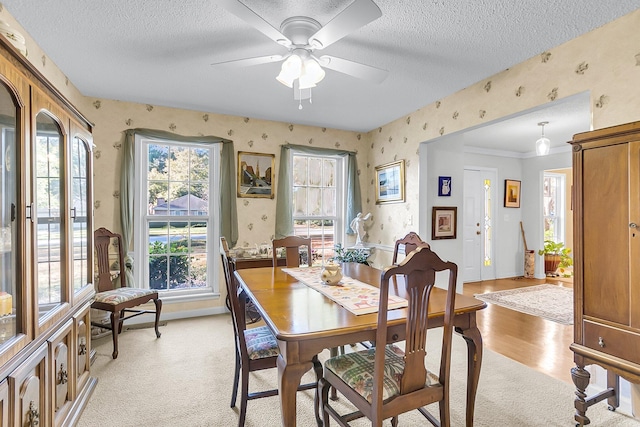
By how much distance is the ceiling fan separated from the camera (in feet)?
5.16

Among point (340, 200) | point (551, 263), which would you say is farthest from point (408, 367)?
point (551, 263)

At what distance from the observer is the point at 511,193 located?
6242mm

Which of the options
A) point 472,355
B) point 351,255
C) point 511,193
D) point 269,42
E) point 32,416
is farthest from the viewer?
point 511,193

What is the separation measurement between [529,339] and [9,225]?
4009 mm

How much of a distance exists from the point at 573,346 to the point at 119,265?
3.93m

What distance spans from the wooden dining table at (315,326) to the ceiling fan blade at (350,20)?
1429 millimetres

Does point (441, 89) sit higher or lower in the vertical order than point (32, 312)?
higher

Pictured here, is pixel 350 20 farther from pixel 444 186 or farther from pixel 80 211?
pixel 444 186

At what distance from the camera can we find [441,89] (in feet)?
10.5

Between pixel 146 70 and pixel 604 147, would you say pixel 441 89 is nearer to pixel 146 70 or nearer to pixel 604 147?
pixel 604 147

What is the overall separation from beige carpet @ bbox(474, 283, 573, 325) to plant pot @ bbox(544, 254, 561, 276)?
0.97 m

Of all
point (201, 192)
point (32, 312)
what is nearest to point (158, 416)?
point (32, 312)

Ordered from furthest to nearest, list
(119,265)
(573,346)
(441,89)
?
(119,265) → (441,89) → (573,346)

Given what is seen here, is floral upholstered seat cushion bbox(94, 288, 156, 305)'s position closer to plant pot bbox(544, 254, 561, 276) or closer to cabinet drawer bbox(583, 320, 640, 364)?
cabinet drawer bbox(583, 320, 640, 364)
